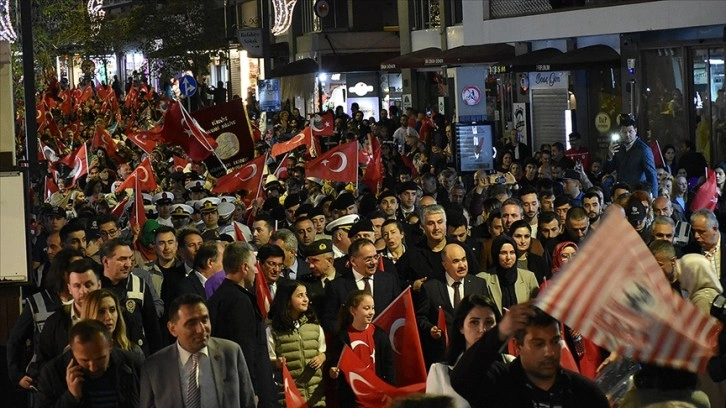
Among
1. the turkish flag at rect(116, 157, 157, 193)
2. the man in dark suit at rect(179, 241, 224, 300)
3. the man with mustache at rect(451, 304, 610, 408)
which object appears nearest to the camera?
the man with mustache at rect(451, 304, 610, 408)

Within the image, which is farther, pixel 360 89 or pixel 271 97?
pixel 360 89

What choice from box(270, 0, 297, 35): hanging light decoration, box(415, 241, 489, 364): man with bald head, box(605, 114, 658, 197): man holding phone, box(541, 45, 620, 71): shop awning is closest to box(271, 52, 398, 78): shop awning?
box(270, 0, 297, 35): hanging light decoration

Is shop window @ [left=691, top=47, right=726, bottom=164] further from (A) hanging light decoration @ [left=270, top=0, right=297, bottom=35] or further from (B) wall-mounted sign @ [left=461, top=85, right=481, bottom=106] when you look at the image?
(A) hanging light decoration @ [left=270, top=0, right=297, bottom=35]

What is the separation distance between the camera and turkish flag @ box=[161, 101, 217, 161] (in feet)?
70.9

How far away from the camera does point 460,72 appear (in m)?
35.2

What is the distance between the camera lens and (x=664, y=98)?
97.8 ft

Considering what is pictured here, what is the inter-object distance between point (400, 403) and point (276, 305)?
5358mm

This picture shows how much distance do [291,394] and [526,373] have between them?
360 centimetres

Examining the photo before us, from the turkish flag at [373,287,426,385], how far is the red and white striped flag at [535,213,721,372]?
4545 millimetres

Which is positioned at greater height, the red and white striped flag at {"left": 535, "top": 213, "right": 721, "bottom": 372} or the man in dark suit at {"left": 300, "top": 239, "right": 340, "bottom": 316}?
the red and white striped flag at {"left": 535, "top": 213, "right": 721, "bottom": 372}

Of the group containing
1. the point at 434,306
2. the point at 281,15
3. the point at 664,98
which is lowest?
the point at 434,306

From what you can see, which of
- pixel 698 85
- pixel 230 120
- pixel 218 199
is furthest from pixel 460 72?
pixel 218 199

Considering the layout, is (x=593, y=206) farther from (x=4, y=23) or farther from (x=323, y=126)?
(x=323, y=126)

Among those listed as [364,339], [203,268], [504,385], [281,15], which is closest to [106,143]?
[281,15]
